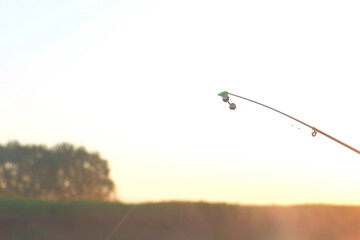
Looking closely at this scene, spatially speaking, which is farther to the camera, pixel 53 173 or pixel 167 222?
pixel 53 173

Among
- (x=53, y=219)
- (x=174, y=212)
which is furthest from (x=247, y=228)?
(x=53, y=219)

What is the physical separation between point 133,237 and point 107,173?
3817cm

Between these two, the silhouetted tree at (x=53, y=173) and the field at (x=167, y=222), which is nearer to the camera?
the field at (x=167, y=222)

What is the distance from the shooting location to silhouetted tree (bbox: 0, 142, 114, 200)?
95.2 meters

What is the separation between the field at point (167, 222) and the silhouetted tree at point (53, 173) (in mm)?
17839

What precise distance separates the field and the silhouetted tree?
1784 cm

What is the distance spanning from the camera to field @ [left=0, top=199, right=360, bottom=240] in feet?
221

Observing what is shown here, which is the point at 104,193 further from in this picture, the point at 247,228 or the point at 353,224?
the point at 353,224

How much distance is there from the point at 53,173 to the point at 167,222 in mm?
29108

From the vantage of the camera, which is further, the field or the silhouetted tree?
the silhouetted tree

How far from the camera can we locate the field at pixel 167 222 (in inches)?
2650

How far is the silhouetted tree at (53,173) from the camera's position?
3750 inches

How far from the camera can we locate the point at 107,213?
71438 millimetres

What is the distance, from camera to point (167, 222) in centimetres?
7481
